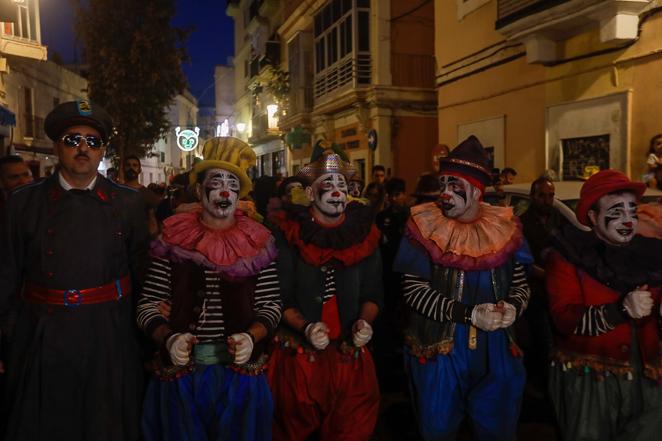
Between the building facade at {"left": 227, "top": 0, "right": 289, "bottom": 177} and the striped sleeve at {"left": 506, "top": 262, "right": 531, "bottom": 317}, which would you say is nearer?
the striped sleeve at {"left": 506, "top": 262, "right": 531, "bottom": 317}

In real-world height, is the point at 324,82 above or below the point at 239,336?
above

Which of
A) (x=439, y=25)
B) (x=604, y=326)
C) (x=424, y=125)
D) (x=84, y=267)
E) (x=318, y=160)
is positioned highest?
(x=439, y=25)

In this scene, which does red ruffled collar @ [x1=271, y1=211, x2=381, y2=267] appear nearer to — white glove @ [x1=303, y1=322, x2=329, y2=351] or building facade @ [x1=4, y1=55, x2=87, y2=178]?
white glove @ [x1=303, y1=322, x2=329, y2=351]

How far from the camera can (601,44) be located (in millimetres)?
8938

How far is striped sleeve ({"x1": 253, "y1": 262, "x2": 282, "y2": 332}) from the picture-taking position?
122 inches

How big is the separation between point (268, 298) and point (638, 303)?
1.87 meters

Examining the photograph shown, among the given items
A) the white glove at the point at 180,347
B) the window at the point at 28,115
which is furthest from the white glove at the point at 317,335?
the window at the point at 28,115

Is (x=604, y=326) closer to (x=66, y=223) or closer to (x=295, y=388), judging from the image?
(x=295, y=388)

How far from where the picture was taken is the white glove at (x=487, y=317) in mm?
3076

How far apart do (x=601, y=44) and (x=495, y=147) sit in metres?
3.05

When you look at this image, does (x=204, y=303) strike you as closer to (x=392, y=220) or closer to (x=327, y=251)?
(x=327, y=251)

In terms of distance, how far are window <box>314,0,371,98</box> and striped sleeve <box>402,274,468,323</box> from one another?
1475cm

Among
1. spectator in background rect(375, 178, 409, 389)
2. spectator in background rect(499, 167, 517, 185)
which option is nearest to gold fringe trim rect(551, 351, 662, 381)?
spectator in background rect(375, 178, 409, 389)

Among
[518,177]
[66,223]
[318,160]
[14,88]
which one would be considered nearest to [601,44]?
[518,177]
